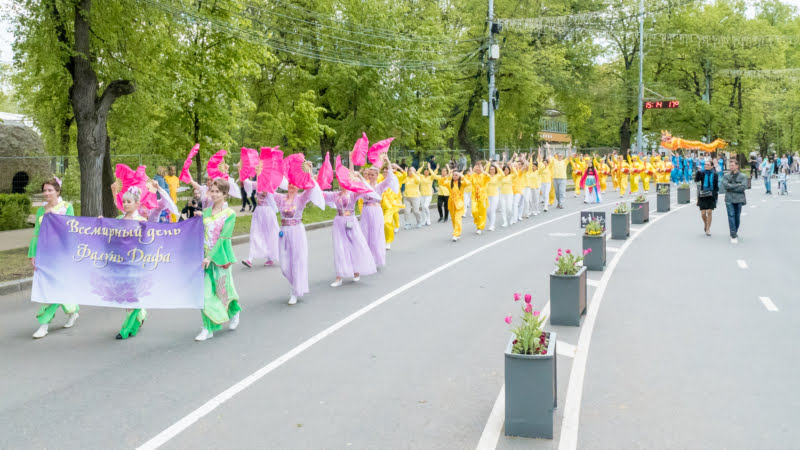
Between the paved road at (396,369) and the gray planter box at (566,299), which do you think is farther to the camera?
the gray planter box at (566,299)

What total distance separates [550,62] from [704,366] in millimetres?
39660

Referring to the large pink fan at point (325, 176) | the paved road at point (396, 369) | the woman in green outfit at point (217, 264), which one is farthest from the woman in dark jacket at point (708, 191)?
the woman in green outfit at point (217, 264)

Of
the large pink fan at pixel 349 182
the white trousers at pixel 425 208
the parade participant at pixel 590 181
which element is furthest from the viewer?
the parade participant at pixel 590 181

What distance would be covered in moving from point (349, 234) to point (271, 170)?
1844 mm

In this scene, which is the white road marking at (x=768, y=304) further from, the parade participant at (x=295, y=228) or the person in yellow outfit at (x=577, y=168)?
the person in yellow outfit at (x=577, y=168)

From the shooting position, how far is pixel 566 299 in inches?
351

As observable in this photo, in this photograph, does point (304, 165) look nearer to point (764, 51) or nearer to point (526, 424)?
point (526, 424)

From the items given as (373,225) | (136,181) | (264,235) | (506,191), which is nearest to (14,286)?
(136,181)

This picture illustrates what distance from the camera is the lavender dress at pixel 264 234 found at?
47.9ft

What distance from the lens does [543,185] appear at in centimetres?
2653

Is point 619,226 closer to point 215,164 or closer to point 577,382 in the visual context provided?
point 215,164

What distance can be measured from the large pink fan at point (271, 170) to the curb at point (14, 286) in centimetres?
473

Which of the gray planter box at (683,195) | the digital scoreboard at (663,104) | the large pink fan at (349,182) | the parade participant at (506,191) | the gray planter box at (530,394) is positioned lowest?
the gray planter box at (530,394)

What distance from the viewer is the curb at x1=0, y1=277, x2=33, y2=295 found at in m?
12.0
